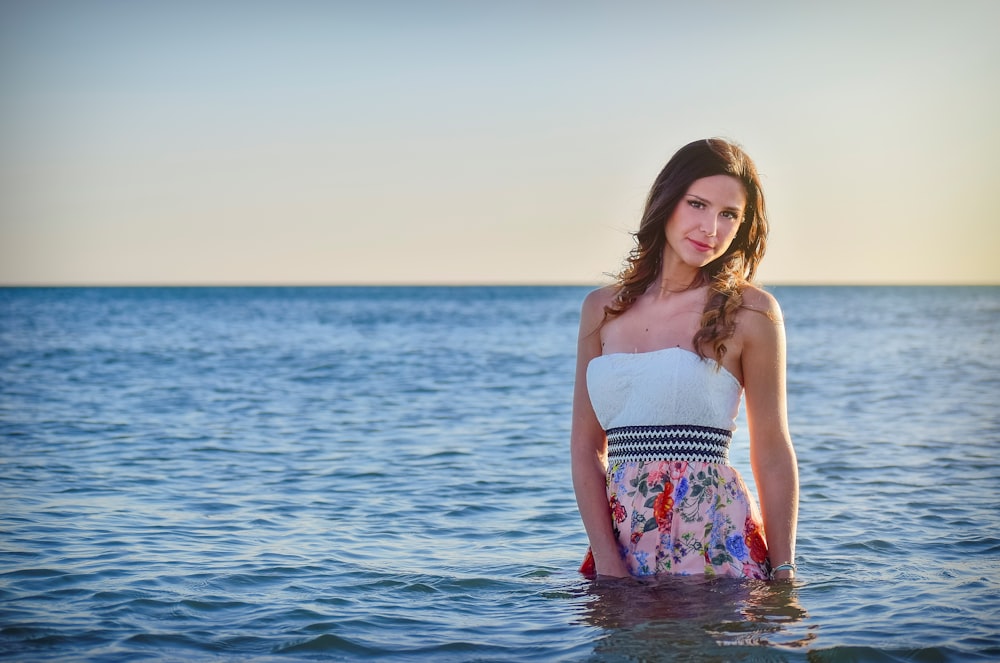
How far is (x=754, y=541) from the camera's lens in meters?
3.61

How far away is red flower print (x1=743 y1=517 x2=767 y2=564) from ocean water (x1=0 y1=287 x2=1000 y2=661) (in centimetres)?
13

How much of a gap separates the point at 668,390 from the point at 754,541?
2.06 feet

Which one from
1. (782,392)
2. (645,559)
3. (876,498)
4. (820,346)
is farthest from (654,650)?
(820,346)

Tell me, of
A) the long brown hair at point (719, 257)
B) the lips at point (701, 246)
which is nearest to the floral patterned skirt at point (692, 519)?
the long brown hair at point (719, 257)

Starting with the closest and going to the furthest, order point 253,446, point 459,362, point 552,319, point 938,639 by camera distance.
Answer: point 938,639, point 253,446, point 459,362, point 552,319

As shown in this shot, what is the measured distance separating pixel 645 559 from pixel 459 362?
68.2 feet

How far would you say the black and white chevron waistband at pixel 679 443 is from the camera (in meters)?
3.55

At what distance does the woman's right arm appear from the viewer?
3.71 m

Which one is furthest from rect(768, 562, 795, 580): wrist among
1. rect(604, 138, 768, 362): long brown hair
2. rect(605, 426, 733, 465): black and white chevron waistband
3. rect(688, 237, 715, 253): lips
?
rect(688, 237, 715, 253): lips

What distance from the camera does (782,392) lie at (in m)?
Result: 3.52

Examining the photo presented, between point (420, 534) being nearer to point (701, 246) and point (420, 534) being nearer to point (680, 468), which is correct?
point (680, 468)

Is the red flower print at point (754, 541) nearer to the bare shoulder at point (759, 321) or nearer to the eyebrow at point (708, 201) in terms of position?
the bare shoulder at point (759, 321)

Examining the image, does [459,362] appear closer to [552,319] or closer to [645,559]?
[645,559]

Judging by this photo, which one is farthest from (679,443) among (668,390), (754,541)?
(754,541)
